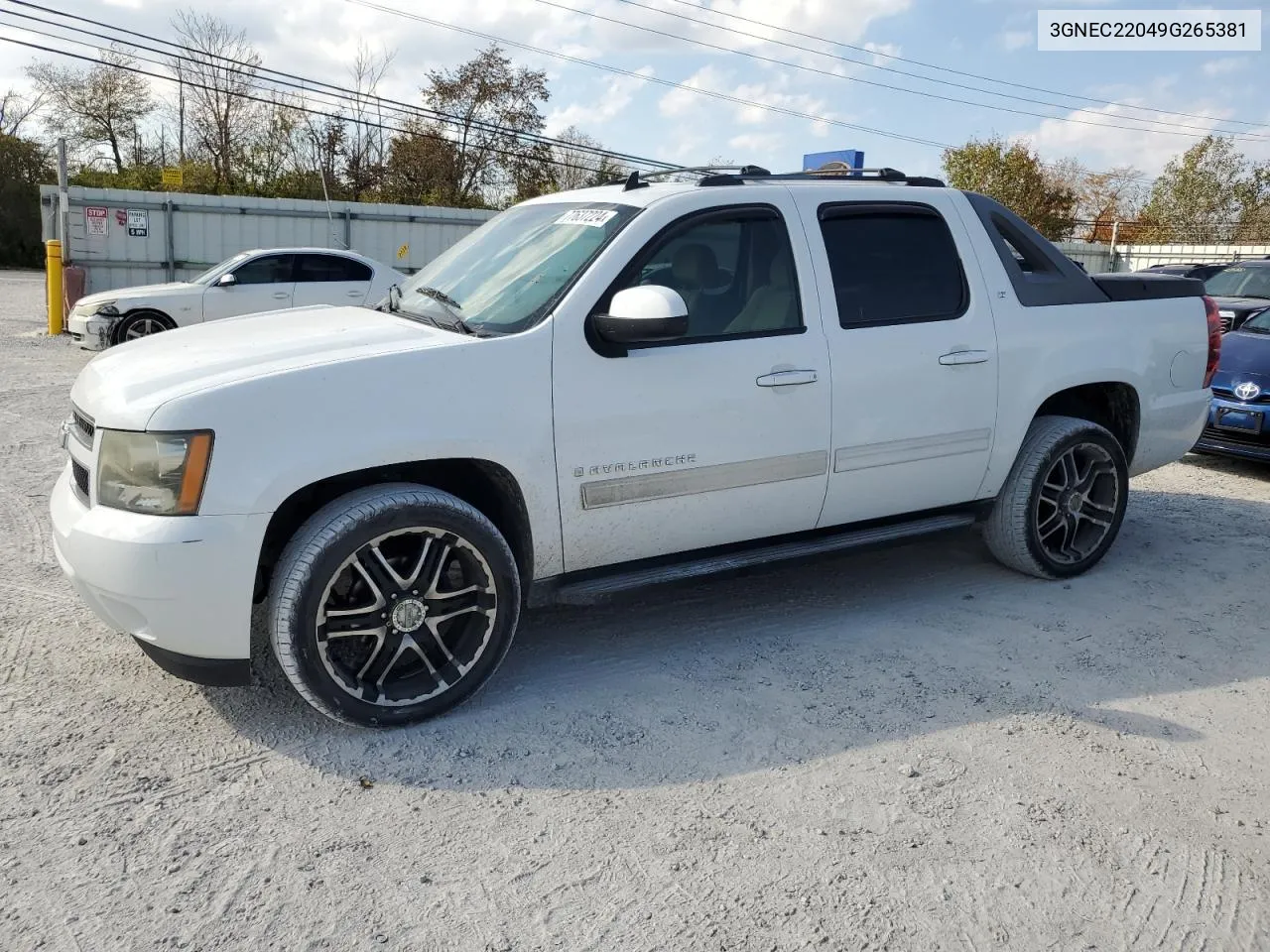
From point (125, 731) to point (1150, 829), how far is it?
3225mm

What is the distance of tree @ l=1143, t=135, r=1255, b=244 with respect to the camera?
4256cm

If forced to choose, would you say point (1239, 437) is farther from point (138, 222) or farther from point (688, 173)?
point (138, 222)

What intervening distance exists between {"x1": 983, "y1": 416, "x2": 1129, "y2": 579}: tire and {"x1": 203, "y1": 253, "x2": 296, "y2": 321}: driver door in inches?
424

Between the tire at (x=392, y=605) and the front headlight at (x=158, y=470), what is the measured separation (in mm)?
366

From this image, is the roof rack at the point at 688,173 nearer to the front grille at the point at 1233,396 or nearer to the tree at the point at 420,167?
the front grille at the point at 1233,396

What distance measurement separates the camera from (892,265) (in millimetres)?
4453

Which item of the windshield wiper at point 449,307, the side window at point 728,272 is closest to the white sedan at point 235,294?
the windshield wiper at point 449,307

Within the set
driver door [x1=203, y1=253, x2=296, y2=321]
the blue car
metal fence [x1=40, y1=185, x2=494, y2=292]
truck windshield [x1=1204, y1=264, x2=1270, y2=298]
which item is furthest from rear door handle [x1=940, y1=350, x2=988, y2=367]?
→ metal fence [x1=40, y1=185, x2=494, y2=292]

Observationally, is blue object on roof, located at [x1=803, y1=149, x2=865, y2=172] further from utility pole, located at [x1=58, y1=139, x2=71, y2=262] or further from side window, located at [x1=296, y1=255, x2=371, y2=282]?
utility pole, located at [x1=58, y1=139, x2=71, y2=262]

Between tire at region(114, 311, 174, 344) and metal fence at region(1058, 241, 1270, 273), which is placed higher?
metal fence at region(1058, 241, 1270, 273)

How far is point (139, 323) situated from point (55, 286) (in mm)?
4788

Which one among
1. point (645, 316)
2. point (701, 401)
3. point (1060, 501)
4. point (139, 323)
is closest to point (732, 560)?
point (701, 401)

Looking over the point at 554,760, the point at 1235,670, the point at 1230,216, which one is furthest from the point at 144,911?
the point at 1230,216

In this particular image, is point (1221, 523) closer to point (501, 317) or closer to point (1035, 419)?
point (1035, 419)
